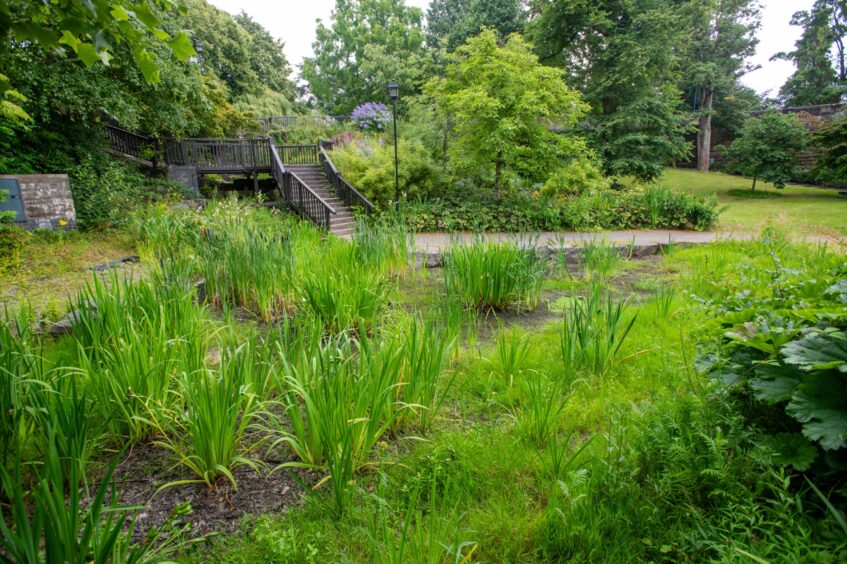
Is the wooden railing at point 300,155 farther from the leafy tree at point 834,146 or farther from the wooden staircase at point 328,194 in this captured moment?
the leafy tree at point 834,146

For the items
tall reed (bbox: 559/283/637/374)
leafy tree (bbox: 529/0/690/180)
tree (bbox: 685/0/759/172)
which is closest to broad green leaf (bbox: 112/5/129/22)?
tall reed (bbox: 559/283/637/374)

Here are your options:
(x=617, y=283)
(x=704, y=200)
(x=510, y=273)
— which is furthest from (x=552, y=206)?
(x=510, y=273)

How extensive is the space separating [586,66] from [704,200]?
739 centimetres

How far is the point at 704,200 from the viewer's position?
10289 mm

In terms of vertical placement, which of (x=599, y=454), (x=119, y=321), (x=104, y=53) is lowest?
(x=599, y=454)

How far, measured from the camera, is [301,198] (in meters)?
11.9

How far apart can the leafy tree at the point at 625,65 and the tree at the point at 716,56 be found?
642 cm

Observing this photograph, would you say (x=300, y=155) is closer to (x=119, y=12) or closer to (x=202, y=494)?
(x=119, y=12)

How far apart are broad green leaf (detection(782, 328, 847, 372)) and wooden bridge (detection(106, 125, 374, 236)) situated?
9711mm

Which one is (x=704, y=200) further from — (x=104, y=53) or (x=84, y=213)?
(x=84, y=213)

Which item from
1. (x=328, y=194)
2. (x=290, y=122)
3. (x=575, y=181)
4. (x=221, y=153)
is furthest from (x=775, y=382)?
(x=290, y=122)

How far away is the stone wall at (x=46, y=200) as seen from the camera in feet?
24.2

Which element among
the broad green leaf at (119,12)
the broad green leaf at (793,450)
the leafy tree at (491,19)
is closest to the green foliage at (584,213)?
the broad green leaf at (119,12)

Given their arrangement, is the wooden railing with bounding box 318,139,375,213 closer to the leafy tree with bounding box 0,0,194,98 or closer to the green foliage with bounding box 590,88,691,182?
the green foliage with bounding box 590,88,691,182
